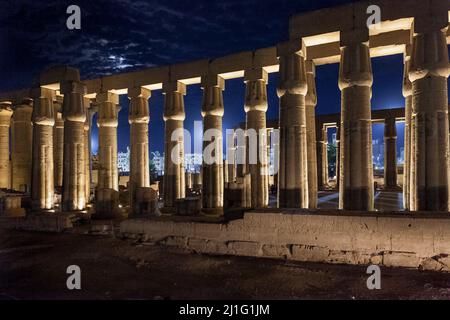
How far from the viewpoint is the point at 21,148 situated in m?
20.7

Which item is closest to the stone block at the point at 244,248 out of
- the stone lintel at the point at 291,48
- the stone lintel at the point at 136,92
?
the stone lintel at the point at 291,48

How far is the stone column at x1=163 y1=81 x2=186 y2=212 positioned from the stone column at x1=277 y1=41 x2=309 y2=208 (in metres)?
6.39

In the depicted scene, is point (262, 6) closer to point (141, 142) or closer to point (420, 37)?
point (141, 142)

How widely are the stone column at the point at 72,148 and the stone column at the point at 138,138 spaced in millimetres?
2389

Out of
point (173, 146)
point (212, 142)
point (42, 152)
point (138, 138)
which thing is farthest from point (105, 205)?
point (212, 142)

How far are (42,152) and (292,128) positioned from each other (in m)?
12.8

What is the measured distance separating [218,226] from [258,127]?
22.1 ft

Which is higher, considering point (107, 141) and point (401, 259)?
point (107, 141)

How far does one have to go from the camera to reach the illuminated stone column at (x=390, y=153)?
22.7m

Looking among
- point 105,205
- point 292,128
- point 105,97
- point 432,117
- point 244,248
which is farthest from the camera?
point 105,97

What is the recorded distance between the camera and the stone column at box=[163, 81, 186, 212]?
15.4 m

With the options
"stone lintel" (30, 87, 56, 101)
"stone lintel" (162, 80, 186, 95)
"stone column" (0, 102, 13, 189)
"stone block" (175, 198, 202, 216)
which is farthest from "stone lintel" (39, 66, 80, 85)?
"stone block" (175, 198, 202, 216)

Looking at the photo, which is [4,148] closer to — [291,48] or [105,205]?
[105,205]

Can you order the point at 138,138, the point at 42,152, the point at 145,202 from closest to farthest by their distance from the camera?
the point at 145,202, the point at 42,152, the point at 138,138
